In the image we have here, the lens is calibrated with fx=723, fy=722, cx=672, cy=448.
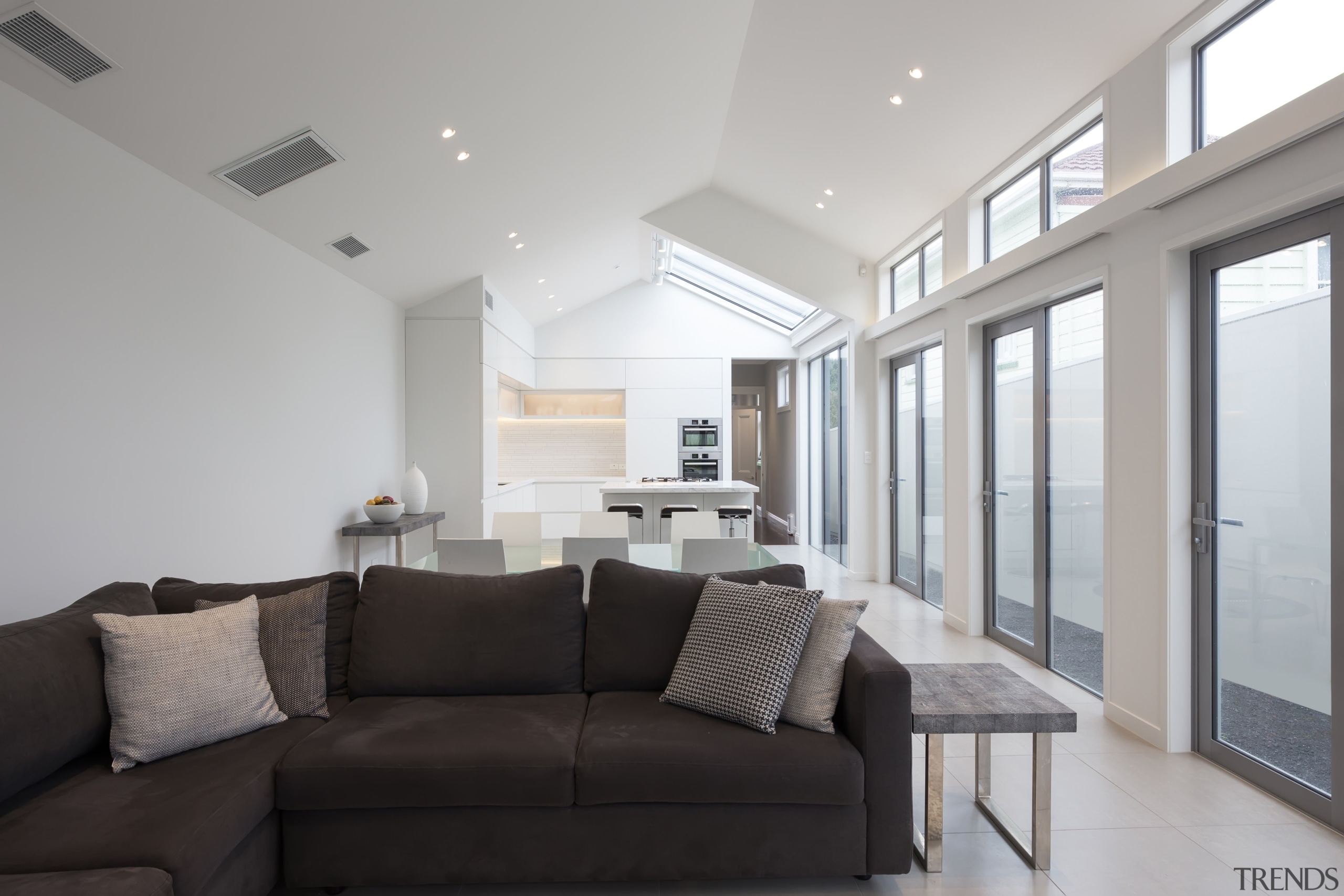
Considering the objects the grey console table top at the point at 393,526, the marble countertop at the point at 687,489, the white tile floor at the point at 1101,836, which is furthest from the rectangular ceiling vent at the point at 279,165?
the marble countertop at the point at 687,489

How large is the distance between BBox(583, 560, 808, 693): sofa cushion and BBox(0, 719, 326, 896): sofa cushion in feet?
3.36

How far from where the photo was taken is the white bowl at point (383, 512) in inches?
213

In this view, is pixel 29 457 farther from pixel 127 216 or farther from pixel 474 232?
pixel 474 232

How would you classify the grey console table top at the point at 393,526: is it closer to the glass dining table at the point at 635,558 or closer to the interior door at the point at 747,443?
the glass dining table at the point at 635,558

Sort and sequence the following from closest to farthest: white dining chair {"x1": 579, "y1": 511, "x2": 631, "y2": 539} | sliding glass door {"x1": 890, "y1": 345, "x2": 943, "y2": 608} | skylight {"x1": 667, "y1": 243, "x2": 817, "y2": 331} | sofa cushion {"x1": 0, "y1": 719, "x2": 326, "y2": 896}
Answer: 1. sofa cushion {"x1": 0, "y1": 719, "x2": 326, "y2": 896}
2. white dining chair {"x1": 579, "y1": 511, "x2": 631, "y2": 539}
3. sliding glass door {"x1": 890, "y1": 345, "x2": 943, "y2": 608}
4. skylight {"x1": 667, "y1": 243, "x2": 817, "y2": 331}

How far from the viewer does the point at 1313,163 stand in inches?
93.1

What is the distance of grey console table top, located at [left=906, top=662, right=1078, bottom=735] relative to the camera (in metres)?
2.16

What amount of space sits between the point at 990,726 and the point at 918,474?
4.12 metres

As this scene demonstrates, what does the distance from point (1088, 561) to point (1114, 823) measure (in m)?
1.67

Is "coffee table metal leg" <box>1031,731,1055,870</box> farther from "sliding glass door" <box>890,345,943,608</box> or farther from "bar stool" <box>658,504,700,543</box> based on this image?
"bar stool" <box>658,504,700,543</box>

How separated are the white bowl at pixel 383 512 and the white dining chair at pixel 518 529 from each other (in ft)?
3.90

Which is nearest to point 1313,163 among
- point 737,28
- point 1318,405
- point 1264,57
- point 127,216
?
point 1264,57

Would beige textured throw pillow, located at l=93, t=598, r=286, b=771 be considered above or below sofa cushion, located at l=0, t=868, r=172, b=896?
above

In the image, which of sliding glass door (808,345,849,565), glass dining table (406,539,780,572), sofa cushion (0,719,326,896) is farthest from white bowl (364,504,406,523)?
sliding glass door (808,345,849,565)
